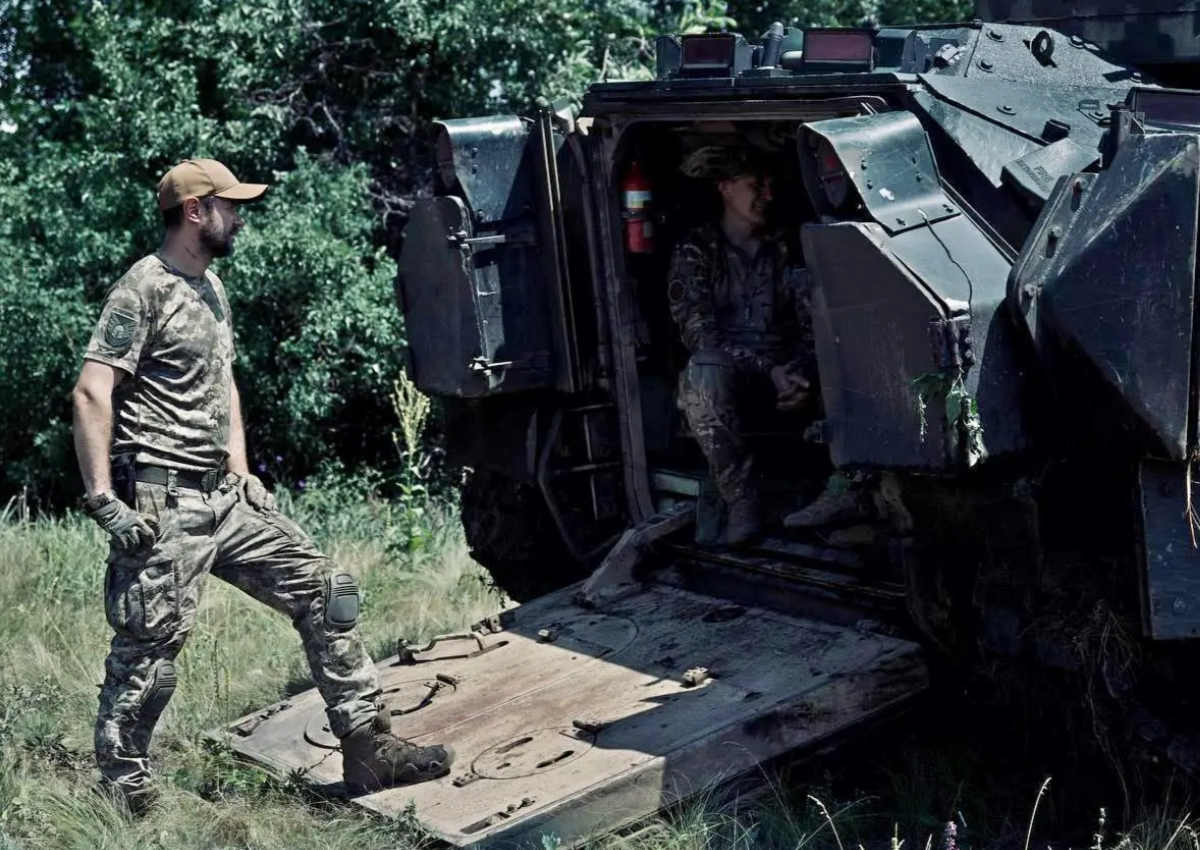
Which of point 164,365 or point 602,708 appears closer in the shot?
point 164,365

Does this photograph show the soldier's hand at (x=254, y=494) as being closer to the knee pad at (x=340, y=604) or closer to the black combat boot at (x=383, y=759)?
the knee pad at (x=340, y=604)

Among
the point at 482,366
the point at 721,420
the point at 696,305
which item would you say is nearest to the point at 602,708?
the point at 721,420

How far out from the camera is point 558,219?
6.76 metres

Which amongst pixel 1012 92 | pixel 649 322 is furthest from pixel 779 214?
pixel 1012 92

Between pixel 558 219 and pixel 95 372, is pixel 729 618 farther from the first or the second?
pixel 95 372

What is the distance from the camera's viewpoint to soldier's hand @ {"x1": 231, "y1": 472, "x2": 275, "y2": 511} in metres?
5.57

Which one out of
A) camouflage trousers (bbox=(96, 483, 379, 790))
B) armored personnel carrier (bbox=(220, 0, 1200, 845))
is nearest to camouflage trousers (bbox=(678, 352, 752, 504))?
armored personnel carrier (bbox=(220, 0, 1200, 845))

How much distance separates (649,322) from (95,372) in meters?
2.42

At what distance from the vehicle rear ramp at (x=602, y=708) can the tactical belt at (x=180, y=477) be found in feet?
2.96

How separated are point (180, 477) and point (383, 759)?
1.01 metres

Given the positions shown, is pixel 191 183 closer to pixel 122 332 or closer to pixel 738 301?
pixel 122 332

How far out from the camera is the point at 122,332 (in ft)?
17.0

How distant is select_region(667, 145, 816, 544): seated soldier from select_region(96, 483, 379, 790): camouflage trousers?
1.59 m

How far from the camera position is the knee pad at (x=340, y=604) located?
17.9ft
